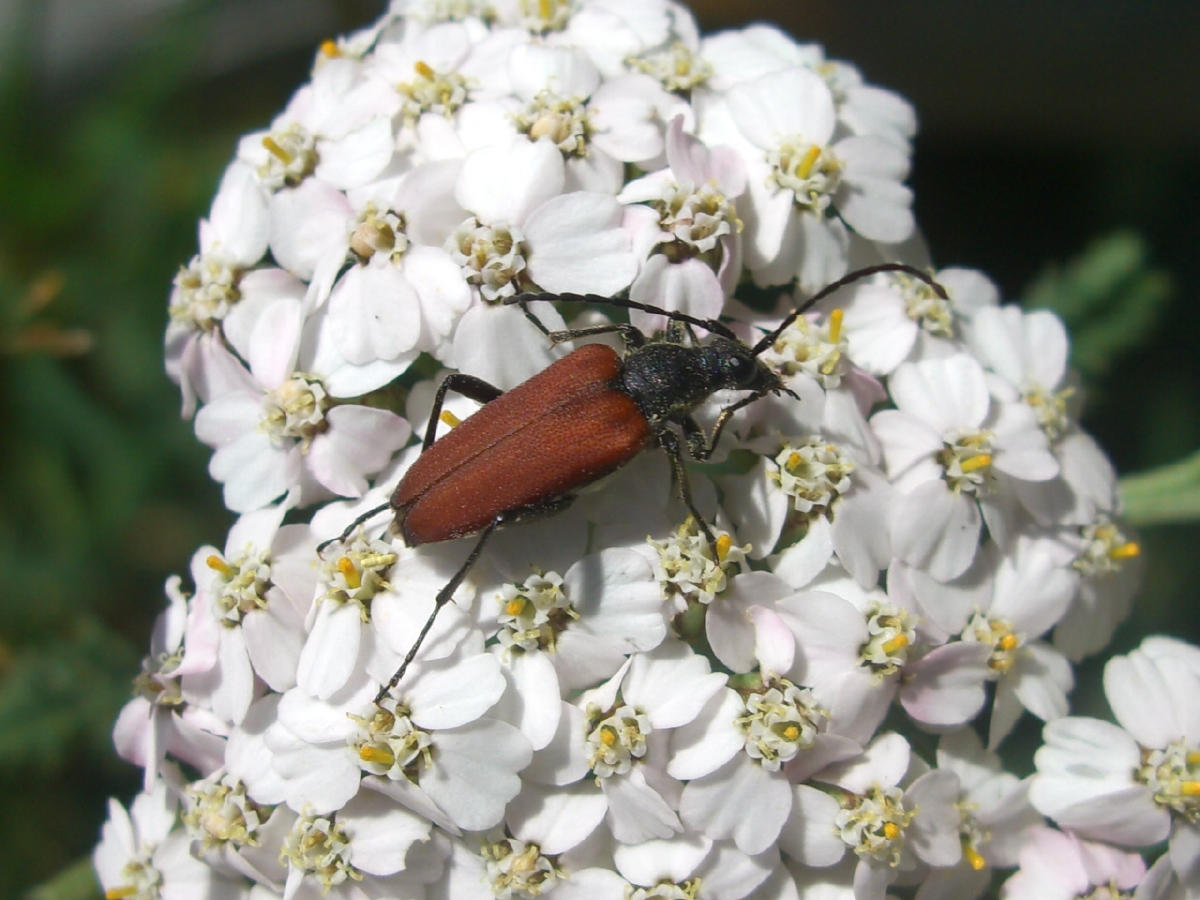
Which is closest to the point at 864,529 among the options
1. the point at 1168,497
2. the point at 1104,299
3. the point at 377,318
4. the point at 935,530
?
the point at 935,530

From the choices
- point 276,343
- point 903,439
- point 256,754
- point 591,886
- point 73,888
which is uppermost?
point 276,343

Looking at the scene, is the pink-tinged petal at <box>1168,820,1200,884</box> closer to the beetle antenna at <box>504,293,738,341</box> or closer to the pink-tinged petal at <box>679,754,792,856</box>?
the pink-tinged petal at <box>679,754,792,856</box>

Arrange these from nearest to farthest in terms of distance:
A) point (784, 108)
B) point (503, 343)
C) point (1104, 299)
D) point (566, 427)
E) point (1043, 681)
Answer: point (566, 427), point (503, 343), point (1043, 681), point (784, 108), point (1104, 299)

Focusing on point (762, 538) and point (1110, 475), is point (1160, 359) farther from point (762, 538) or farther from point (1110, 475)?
point (762, 538)

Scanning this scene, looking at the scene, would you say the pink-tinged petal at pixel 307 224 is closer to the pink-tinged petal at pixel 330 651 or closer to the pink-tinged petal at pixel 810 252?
the pink-tinged petal at pixel 330 651

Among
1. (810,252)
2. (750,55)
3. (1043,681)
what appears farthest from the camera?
(750,55)

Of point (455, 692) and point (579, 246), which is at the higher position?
point (579, 246)

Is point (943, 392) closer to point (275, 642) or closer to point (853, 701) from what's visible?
point (853, 701)

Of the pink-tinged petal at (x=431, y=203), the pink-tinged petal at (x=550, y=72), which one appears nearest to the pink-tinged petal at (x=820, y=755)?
the pink-tinged petal at (x=431, y=203)
